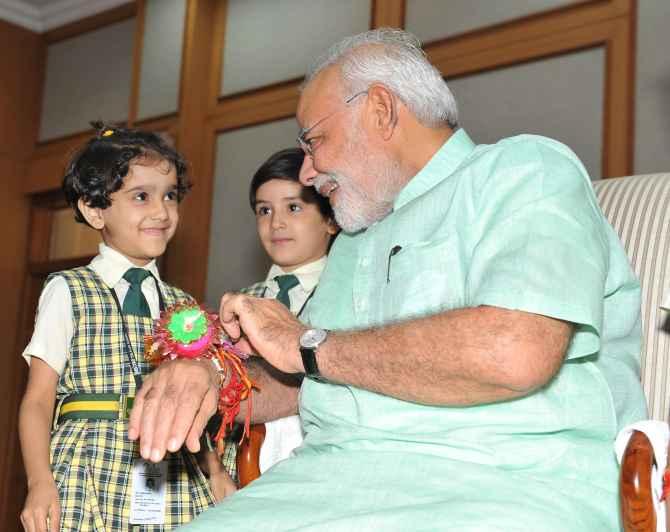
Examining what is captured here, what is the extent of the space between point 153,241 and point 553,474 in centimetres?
145

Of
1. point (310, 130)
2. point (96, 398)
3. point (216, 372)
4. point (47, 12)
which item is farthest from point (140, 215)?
point (47, 12)

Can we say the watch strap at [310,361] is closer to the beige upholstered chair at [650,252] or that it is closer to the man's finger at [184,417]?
the man's finger at [184,417]

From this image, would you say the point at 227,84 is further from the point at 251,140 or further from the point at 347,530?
the point at 347,530

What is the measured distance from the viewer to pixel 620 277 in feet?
5.26

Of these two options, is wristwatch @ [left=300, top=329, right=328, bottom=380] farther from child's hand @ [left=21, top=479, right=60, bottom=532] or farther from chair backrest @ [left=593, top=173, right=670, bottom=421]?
child's hand @ [left=21, top=479, right=60, bottom=532]

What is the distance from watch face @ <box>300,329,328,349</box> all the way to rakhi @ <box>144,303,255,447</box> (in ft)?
0.84

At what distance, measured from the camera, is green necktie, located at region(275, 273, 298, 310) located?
2811mm

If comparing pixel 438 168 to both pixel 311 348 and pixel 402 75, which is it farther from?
pixel 311 348

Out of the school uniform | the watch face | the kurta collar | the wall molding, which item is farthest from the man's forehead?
the wall molding

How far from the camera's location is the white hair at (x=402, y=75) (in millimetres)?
1870

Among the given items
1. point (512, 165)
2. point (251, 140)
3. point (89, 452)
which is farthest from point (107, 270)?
point (251, 140)

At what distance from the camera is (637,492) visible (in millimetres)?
1182

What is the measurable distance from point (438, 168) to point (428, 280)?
308mm

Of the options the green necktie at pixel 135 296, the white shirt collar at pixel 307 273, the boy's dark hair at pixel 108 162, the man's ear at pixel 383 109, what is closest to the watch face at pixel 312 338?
the man's ear at pixel 383 109
